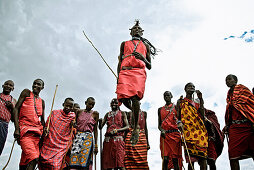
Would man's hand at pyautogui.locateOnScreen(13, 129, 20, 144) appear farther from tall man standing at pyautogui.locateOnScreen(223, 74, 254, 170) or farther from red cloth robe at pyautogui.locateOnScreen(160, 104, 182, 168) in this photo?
tall man standing at pyautogui.locateOnScreen(223, 74, 254, 170)

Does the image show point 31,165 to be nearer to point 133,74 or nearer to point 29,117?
point 29,117

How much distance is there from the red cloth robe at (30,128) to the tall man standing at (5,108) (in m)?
0.91

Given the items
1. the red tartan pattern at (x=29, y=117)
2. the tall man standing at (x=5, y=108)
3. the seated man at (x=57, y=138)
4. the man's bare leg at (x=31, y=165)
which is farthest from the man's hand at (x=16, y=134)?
the tall man standing at (x=5, y=108)

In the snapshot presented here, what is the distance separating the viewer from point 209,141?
22.2 ft

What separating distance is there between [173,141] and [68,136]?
3.30 meters

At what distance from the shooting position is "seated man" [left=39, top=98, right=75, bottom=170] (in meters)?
6.04

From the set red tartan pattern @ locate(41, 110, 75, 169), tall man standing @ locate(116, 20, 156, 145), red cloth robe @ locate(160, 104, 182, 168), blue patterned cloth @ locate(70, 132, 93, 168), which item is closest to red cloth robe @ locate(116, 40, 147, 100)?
tall man standing @ locate(116, 20, 156, 145)

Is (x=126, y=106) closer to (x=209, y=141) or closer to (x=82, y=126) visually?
(x=82, y=126)

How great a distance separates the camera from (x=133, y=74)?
450cm

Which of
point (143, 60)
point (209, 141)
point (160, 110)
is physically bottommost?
point (209, 141)

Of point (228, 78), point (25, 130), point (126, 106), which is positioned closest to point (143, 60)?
point (126, 106)

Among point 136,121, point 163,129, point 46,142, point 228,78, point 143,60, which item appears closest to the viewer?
point 136,121

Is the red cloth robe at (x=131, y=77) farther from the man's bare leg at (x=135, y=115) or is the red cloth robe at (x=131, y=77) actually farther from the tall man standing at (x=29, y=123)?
the tall man standing at (x=29, y=123)

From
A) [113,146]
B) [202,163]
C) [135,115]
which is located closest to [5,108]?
[113,146]
